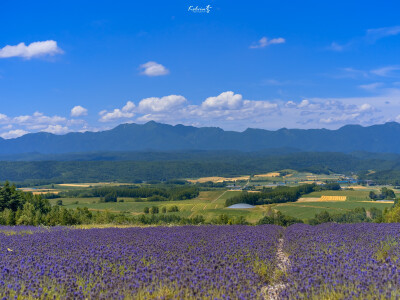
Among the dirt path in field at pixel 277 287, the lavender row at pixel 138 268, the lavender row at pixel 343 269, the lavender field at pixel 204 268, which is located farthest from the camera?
the dirt path in field at pixel 277 287

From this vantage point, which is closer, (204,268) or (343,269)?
(343,269)

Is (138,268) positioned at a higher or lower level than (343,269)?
higher

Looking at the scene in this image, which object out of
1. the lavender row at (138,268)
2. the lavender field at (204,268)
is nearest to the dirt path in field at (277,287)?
the lavender field at (204,268)

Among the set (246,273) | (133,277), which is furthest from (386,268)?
(133,277)

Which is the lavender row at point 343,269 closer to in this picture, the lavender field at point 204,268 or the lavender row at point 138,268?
the lavender field at point 204,268

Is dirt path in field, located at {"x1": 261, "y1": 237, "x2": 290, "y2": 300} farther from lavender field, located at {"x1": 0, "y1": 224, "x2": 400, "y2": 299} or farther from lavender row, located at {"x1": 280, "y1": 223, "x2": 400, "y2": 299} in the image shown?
lavender row, located at {"x1": 280, "y1": 223, "x2": 400, "y2": 299}

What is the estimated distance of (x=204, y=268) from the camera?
6.96 metres

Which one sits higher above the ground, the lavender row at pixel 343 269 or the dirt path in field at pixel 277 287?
the lavender row at pixel 343 269

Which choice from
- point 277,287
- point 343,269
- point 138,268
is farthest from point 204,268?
point 343,269

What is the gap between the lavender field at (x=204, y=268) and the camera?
5.77m

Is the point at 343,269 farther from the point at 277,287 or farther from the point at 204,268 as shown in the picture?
the point at 204,268

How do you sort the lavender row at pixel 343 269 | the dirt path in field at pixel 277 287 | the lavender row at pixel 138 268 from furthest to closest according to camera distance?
the dirt path in field at pixel 277 287
the lavender row at pixel 138 268
the lavender row at pixel 343 269

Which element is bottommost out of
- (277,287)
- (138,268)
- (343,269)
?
(277,287)

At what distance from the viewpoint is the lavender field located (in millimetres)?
5770
